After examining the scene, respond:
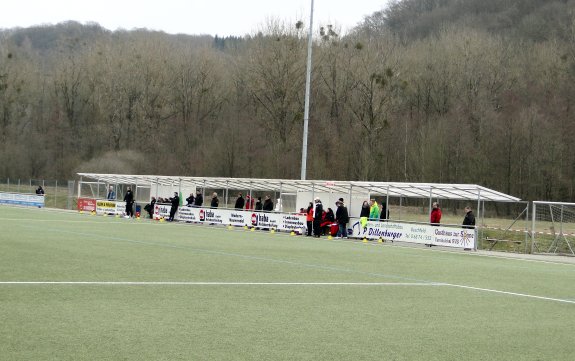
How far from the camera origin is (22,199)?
69188mm

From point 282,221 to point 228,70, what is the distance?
51.2 metres

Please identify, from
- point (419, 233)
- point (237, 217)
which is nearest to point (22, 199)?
point (237, 217)

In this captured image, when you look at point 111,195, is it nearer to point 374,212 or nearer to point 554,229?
point 374,212

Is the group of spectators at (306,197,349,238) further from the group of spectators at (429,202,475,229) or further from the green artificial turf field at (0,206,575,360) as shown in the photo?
the green artificial turf field at (0,206,575,360)

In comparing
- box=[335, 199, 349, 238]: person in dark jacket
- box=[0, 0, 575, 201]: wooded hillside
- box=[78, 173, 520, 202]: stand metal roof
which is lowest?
box=[335, 199, 349, 238]: person in dark jacket

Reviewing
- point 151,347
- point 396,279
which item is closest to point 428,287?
point 396,279

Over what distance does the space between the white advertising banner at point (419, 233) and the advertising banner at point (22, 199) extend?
37245mm

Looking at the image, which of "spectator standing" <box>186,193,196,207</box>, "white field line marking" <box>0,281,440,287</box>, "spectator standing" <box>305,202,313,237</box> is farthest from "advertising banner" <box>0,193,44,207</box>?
"white field line marking" <box>0,281,440,287</box>

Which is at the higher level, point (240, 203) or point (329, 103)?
point (329, 103)

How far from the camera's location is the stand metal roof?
3462 centimetres

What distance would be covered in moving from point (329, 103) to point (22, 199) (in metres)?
29.8

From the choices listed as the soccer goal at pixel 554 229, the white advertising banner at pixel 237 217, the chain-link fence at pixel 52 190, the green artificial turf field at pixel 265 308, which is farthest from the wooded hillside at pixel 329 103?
the green artificial turf field at pixel 265 308

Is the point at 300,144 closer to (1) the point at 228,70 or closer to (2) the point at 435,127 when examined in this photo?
(2) the point at 435,127

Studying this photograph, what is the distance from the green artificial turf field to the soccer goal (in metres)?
13.1
